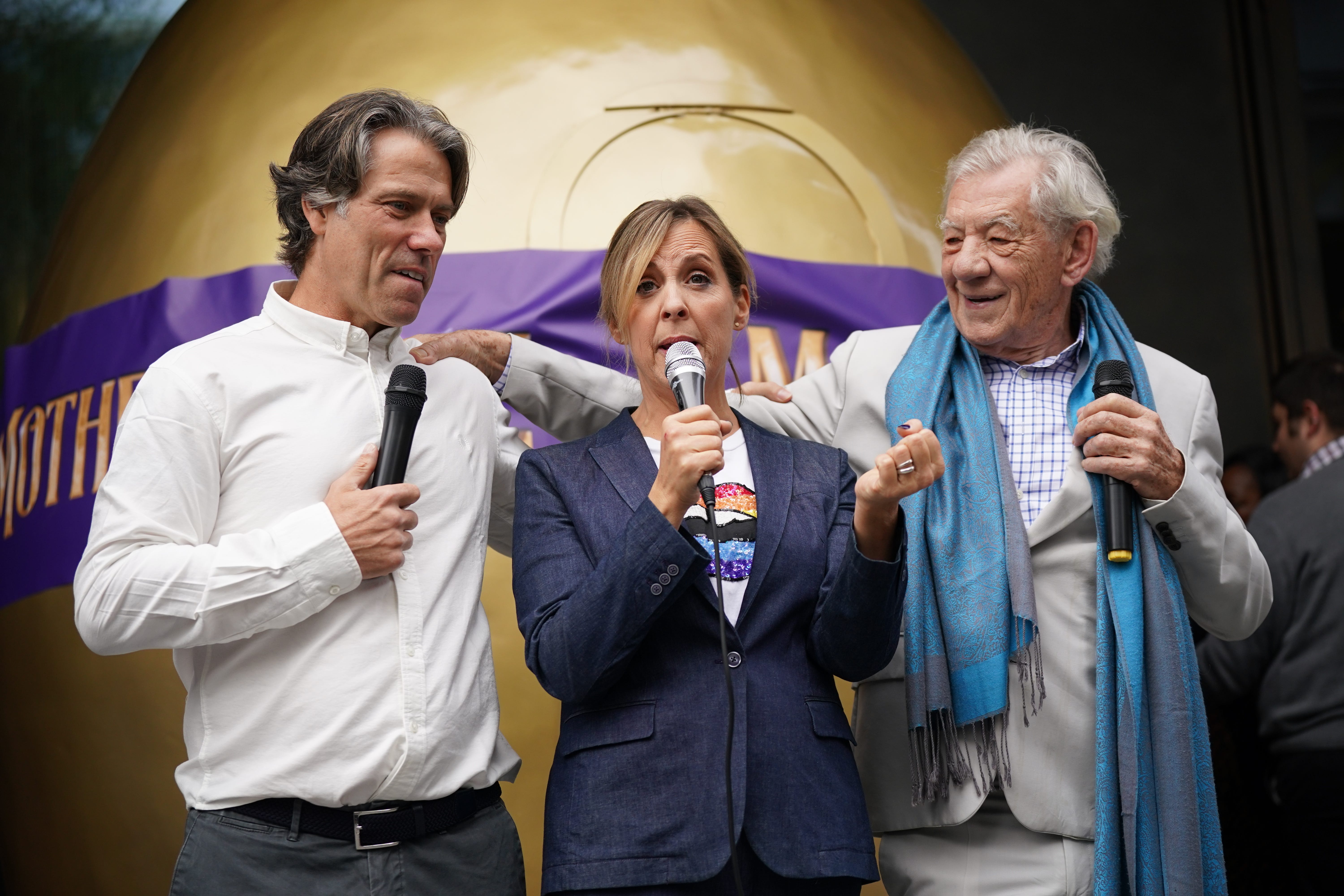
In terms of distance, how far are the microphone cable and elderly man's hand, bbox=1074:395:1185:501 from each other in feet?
2.45

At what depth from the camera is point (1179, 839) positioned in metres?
2.21

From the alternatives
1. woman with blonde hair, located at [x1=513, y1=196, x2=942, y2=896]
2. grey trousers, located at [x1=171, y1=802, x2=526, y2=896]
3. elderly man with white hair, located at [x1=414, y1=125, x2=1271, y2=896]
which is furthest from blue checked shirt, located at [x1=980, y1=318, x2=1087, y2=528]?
grey trousers, located at [x1=171, y1=802, x2=526, y2=896]

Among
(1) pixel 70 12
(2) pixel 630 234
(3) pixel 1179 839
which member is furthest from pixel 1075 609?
(1) pixel 70 12

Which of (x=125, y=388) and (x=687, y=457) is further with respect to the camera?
(x=125, y=388)

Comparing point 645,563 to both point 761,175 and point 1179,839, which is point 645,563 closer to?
point 1179,839

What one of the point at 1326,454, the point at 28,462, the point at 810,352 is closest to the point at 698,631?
the point at 810,352

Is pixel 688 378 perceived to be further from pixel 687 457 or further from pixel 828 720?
pixel 828 720

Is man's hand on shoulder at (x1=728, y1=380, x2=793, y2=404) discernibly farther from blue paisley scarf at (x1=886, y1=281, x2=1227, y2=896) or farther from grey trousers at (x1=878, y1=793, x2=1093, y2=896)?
grey trousers at (x1=878, y1=793, x2=1093, y2=896)

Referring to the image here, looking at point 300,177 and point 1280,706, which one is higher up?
point 300,177

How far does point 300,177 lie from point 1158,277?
4928mm

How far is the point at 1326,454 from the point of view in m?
4.31

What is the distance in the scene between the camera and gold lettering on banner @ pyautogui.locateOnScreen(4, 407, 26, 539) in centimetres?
326

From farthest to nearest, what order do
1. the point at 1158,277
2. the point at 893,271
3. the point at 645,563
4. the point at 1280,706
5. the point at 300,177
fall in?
the point at 1158,277, the point at 1280,706, the point at 893,271, the point at 300,177, the point at 645,563

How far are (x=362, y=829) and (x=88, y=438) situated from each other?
160cm
